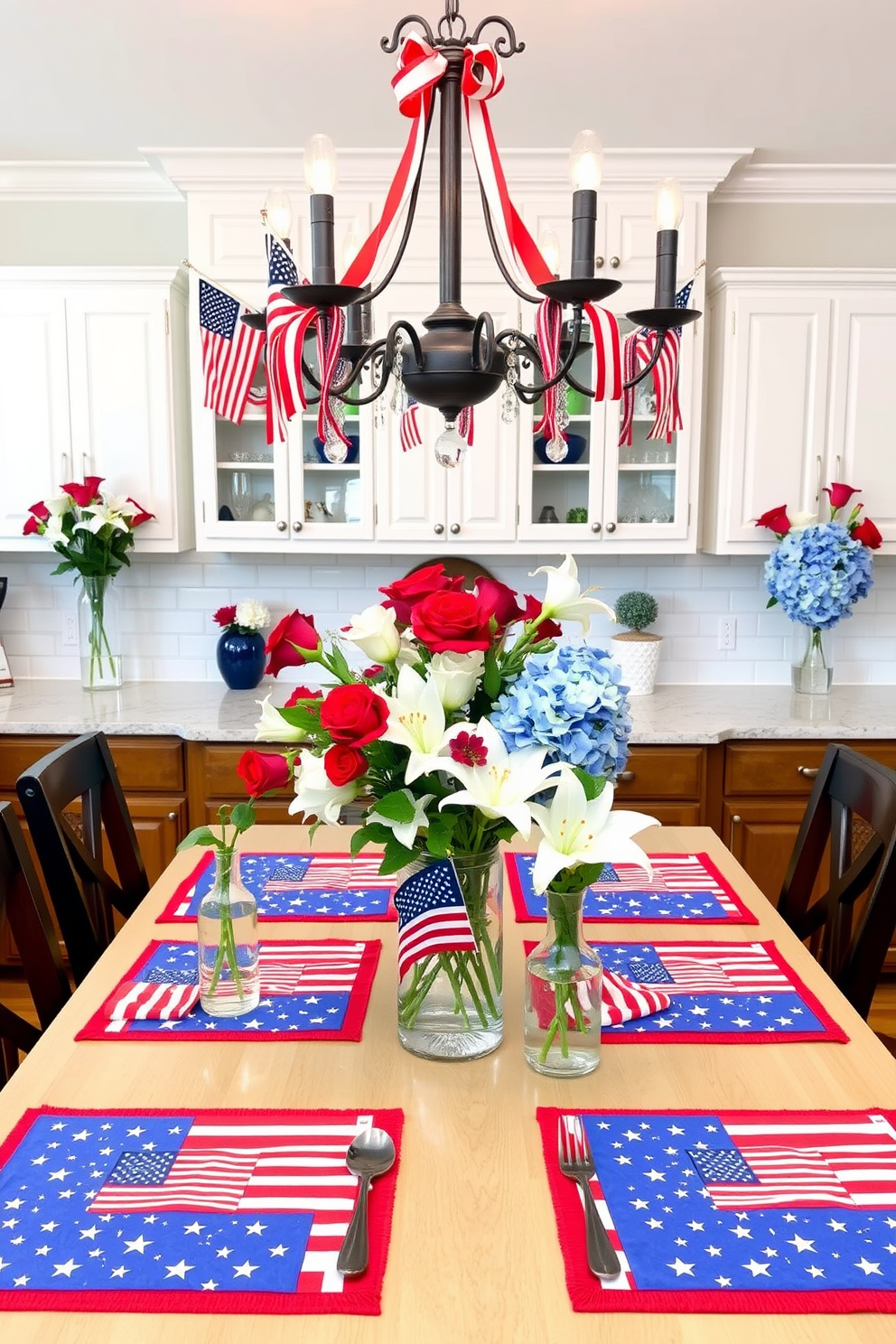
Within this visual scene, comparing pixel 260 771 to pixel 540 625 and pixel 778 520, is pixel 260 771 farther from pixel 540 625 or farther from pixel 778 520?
pixel 778 520

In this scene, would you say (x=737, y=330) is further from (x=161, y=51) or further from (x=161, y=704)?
(x=161, y=704)

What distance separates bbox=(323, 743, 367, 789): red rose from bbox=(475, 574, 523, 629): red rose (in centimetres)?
26

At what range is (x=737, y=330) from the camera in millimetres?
3344

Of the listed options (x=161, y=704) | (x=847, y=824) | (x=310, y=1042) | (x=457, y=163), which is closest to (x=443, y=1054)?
(x=310, y=1042)

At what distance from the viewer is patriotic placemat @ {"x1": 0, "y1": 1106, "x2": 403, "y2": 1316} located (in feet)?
3.18

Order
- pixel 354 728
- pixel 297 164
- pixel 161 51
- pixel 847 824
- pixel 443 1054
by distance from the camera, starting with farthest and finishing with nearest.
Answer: pixel 297 164
pixel 161 51
pixel 847 824
pixel 443 1054
pixel 354 728

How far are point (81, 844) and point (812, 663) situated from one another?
2.51 m

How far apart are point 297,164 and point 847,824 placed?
253 cm

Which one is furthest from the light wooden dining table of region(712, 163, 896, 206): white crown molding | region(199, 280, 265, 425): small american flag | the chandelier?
region(712, 163, 896, 206): white crown molding

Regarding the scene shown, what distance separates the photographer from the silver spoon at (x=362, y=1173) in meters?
0.99

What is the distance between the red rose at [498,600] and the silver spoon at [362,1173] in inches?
24.3

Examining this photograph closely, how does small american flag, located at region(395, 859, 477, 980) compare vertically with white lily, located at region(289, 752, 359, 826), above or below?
below

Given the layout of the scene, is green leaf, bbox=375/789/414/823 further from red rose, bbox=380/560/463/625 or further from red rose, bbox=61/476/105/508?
red rose, bbox=61/476/105/508

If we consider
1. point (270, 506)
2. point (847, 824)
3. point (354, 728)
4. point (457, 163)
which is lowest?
point (847, 824)
